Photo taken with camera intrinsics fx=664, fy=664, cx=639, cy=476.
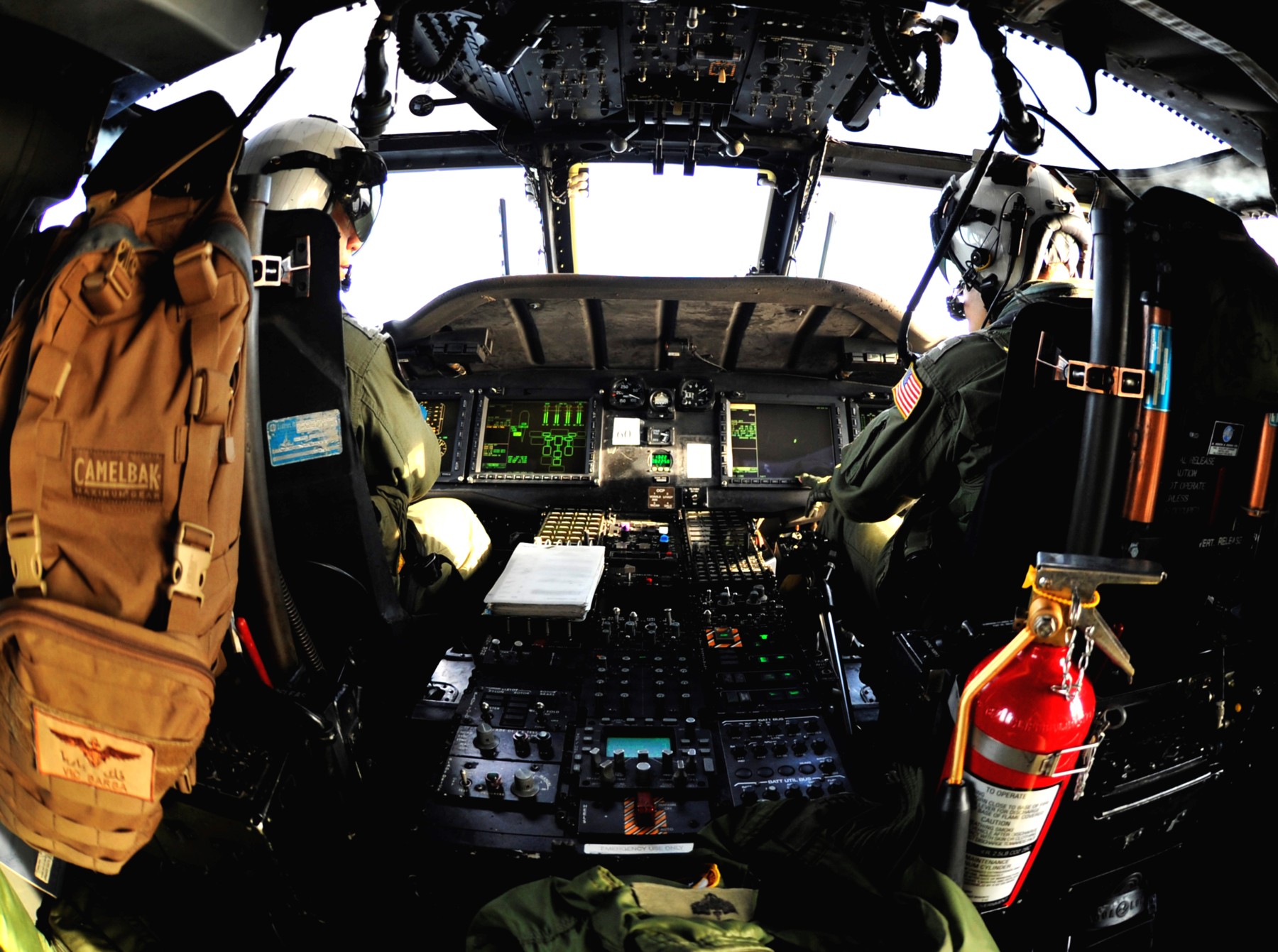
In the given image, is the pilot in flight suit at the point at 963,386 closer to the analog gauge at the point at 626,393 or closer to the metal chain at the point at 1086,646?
the metal chain at the point at 1086,646

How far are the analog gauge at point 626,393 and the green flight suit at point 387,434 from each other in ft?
3.98

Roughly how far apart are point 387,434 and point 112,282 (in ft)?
2.31

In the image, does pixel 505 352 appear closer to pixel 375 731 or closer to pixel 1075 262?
pixel 375 731

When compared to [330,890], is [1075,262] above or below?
above

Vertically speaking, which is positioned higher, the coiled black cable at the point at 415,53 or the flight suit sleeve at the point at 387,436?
the coiled black cable at the point at 415,53

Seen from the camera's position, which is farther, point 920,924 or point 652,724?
point 652,724

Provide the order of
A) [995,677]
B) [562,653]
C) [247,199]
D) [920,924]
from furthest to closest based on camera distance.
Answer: [562,653] → [247,199] → [995,677] → [920,924]

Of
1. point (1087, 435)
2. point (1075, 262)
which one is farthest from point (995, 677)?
point (1075, 262)

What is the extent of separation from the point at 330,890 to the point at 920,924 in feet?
3.16

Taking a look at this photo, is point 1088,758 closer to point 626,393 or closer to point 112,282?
point 112,282

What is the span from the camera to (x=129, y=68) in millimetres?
1300

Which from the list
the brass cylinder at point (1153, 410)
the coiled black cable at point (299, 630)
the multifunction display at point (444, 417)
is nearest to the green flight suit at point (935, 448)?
the brass cylinder at point (1153, 410)

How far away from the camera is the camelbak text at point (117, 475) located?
2.80 ft

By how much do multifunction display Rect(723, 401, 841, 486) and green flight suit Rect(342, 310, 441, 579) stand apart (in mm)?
1434
